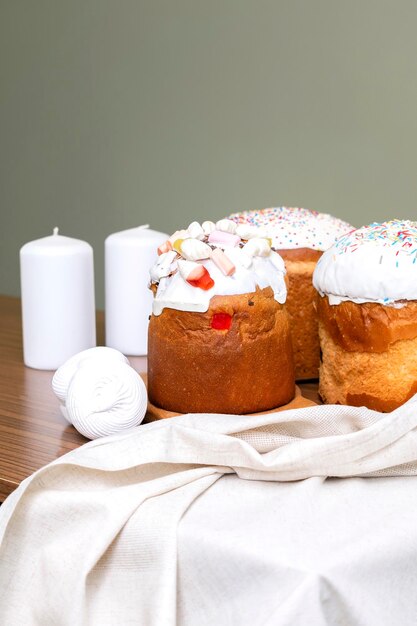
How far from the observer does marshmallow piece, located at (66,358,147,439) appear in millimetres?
1081

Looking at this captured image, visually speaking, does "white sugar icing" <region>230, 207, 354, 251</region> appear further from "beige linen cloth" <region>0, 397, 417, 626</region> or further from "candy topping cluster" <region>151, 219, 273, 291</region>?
"beige linen cloth" <region>0, 397, 417, 626</region>

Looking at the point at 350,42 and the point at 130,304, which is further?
the point at 350,42

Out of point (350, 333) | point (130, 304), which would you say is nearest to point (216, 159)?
point (130, 304)

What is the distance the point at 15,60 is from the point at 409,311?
108 inches

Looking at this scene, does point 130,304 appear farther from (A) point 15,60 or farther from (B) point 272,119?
(A) point 15,60

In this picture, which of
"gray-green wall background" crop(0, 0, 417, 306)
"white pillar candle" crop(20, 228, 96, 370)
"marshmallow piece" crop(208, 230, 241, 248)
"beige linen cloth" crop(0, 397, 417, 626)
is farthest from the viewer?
"gray-green wall background" crop(0, 0, 417, 306)

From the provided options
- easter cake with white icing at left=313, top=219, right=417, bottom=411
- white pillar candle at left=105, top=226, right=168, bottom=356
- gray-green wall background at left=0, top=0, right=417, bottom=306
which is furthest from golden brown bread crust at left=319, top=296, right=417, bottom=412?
gray-green wall background at left=0, top=0, right=417, bottom=306

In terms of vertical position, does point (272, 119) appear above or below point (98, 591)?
above

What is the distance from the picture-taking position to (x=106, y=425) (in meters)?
1.10

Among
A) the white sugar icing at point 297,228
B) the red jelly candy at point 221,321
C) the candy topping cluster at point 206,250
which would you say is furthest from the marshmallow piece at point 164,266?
the white sugar icing at point 297,228

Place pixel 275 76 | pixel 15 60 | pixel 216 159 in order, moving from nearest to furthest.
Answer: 1. pixel 275 76
2. pixel 216 159
3. pixel 15 60

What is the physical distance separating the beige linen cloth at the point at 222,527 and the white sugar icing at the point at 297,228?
0.42 meters

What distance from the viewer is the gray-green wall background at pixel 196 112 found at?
97.7 inches

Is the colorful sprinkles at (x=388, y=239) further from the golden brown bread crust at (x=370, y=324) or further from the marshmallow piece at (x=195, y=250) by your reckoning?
the marshmallow piece at (x=195, y=250)
